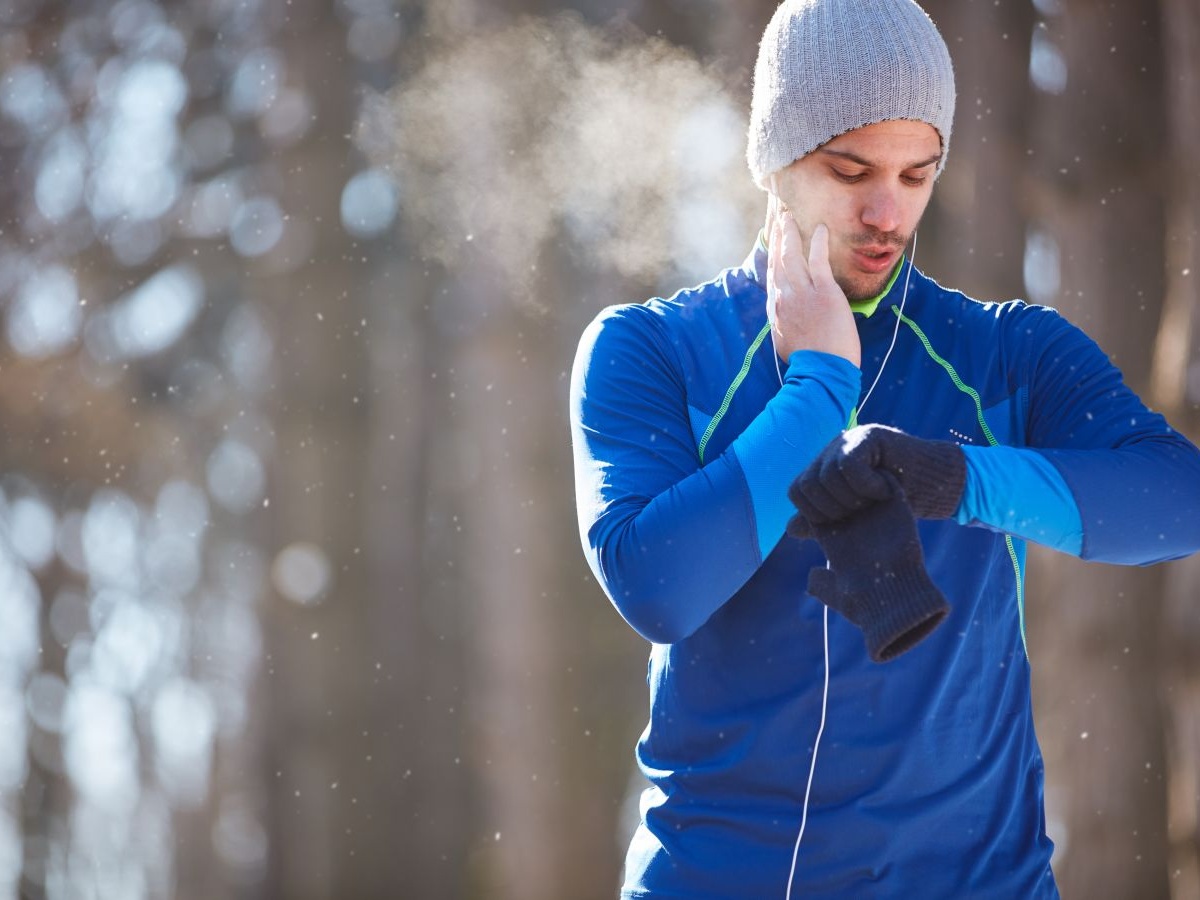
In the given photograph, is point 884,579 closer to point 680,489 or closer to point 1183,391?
point 680,489

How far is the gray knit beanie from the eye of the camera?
148 cm

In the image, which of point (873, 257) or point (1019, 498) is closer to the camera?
point (1019, 498)

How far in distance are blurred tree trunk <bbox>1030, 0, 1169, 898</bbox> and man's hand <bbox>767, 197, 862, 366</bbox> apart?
2.61m

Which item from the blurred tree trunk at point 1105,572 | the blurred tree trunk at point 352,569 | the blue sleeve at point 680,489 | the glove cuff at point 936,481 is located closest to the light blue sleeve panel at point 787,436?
the blue sleeve at point 680,489

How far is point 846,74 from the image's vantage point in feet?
4.88

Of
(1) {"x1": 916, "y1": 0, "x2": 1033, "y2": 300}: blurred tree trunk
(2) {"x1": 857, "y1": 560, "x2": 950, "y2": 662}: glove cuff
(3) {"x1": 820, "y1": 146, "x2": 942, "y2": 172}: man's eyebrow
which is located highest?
(1) {"x1": 916, "y1": 0, "x2": 1033, "y2": 300}: blurred tree trunk

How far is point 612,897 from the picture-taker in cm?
469

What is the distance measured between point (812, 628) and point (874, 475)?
23cm

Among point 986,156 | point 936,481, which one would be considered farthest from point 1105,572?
point 936,481

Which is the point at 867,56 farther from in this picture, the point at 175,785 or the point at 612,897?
the point at 175,785

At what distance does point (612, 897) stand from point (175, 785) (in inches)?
75.4

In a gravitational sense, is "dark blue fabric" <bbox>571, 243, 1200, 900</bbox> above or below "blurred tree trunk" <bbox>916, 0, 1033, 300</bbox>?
below

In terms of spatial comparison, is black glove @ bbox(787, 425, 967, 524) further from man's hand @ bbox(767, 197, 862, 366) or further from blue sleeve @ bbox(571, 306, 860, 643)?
man's hand @ bbox(767, 197, 862, 366)

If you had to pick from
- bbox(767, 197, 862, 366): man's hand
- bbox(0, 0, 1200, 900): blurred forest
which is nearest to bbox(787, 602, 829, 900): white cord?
bbox(767, 197, 862, 366): man's hand
